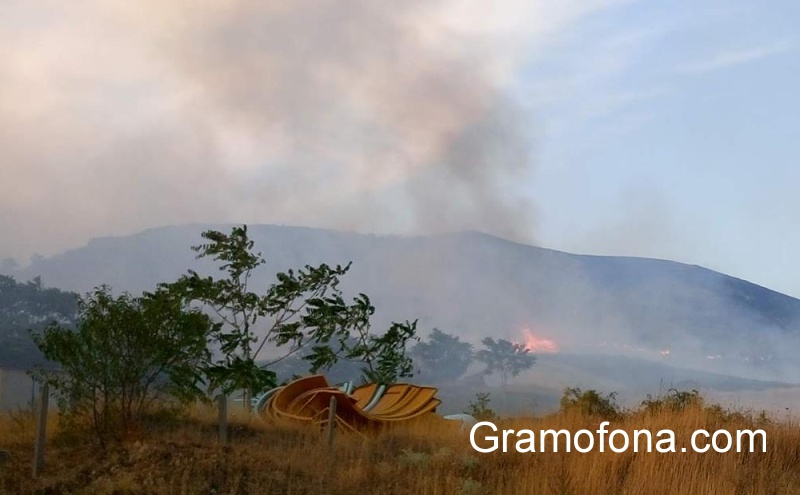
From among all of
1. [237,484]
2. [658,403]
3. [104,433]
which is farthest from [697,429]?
[104,433]

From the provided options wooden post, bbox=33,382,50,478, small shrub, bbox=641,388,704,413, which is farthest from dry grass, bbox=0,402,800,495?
small shrub, bbox=641,388,704,413

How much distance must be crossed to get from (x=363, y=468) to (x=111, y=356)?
3.48 metres

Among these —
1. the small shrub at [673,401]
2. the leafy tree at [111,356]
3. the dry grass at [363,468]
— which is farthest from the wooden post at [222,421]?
the small shrub at [673,401]

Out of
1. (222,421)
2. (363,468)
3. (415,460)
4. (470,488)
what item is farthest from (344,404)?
(470,488)

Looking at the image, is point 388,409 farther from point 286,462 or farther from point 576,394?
point 286,462

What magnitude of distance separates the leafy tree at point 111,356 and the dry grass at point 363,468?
410 mm

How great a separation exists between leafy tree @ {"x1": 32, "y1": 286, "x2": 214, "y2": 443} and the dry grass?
16.1 inches

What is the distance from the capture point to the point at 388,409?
56.7 ft

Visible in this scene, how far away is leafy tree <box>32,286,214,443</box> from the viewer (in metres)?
11.0

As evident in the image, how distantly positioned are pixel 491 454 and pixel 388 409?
657 cm

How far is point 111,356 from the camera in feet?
36.0

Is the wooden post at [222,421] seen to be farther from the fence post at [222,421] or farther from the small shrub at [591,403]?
the small shrub at [591,403]

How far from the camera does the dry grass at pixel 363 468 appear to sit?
350 inches

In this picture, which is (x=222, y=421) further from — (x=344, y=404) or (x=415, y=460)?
(x=415, y=460)
